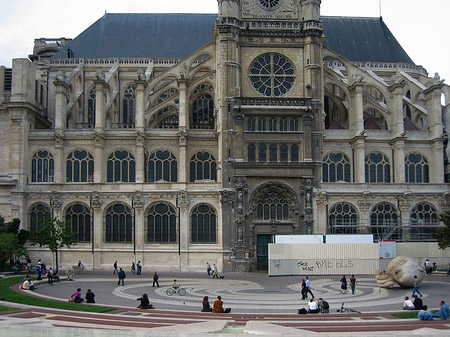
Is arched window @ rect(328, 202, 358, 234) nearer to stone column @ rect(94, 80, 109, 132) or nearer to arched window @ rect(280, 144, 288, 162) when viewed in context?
arched window @ rect(280, 144, 288, 162)

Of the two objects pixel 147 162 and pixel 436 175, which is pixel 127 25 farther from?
pixel 436 175

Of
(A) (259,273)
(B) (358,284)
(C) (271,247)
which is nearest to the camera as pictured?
(B) (358,284)

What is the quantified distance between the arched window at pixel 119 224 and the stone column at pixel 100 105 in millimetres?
8044

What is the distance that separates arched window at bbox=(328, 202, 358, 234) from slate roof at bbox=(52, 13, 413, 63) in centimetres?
2315

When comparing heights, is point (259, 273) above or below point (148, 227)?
below

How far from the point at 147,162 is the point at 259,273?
15494mm

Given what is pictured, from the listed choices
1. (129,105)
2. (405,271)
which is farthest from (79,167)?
(405,271)

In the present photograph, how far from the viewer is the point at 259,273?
4844 centimetres

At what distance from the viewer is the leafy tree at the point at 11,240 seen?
43531 mm

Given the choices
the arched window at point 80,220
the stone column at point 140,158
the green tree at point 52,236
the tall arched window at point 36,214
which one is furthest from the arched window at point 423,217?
the tall arched window at point 36,214

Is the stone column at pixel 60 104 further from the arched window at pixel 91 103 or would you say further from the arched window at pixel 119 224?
the arched window at pixel 119 224

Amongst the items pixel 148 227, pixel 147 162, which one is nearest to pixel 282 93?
pixel 147 162

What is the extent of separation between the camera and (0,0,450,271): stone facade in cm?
5103

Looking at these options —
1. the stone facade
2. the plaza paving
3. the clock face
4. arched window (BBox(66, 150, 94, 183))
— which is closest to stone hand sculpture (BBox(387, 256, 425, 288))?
the plaza paving
